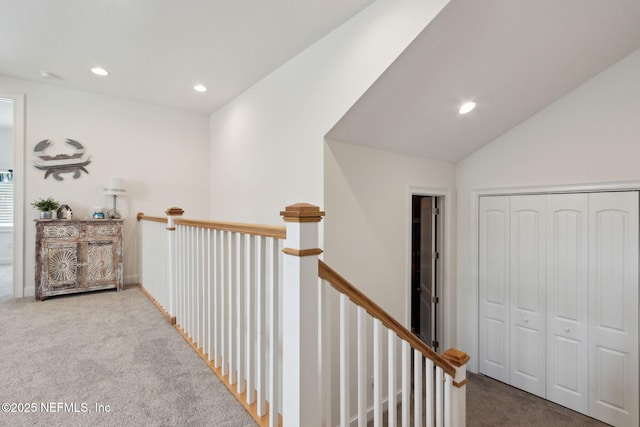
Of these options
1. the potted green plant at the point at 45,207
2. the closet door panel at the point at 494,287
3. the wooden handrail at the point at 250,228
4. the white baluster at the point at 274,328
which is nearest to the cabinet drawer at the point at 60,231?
the potted green plant at the point at 45,207

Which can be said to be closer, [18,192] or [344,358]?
[344,358]

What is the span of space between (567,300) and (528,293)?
34 centimetres

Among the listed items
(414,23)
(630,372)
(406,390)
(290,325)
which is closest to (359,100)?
(414,23)

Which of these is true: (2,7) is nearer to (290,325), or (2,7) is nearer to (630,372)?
(290,325)

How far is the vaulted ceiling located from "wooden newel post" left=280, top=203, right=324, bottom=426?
1.62 m

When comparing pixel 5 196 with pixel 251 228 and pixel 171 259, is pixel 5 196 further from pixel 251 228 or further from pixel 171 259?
pixel 251 228

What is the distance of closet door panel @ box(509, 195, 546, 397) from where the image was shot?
3.19 meters

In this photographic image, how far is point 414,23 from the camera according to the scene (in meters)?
2.00

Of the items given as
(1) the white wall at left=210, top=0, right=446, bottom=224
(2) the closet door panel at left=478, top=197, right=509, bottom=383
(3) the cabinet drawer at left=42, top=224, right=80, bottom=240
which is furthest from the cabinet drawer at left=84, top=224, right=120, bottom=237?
(2) the closet door panel at left=478, top=197, right=509, bottom=383

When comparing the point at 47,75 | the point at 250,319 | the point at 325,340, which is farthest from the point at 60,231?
the point at 325,340

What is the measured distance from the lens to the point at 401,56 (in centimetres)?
211

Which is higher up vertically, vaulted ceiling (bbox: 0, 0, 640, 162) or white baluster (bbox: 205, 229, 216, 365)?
vaulted ceiling (bbox: 0, 0, 640, 162)

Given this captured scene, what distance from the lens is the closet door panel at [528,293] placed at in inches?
125

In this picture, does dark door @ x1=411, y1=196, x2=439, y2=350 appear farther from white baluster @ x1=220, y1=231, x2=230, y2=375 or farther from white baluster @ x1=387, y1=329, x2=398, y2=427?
white baluster @ x1=220, y1=231, x2=230, y2=375
